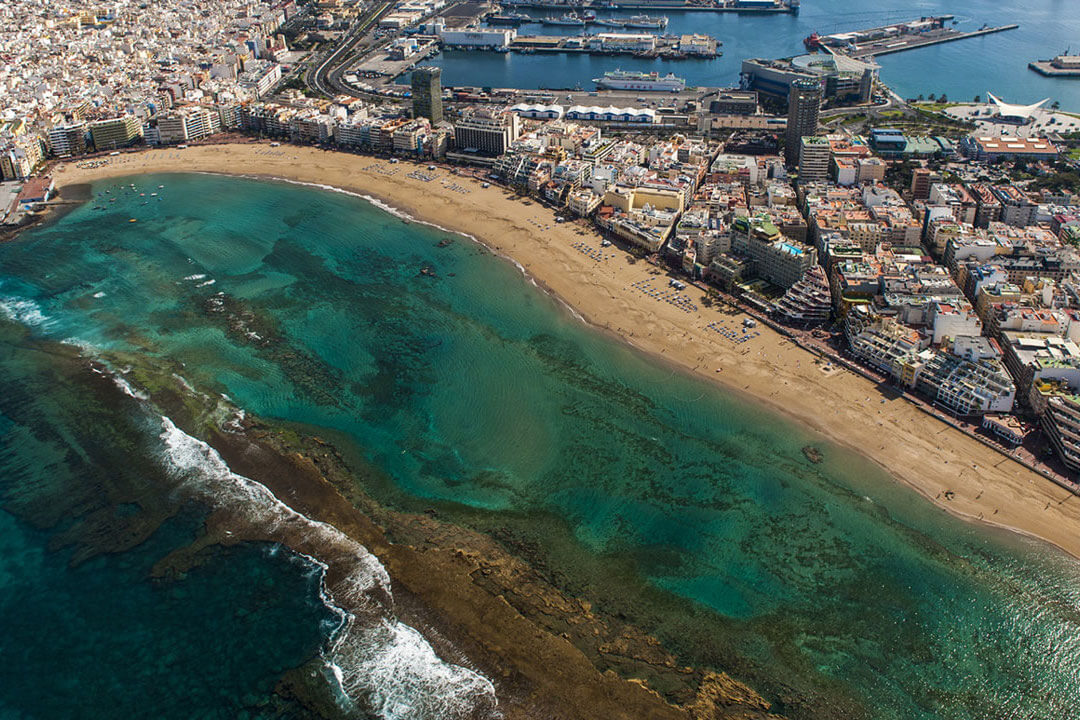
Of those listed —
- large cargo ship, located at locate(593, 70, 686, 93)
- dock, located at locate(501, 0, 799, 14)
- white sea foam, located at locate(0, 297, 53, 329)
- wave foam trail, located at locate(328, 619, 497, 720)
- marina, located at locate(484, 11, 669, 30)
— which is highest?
dock, located at locate(501, 0, 799, 14)

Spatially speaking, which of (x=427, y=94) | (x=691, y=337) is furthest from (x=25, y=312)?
(x=427, y=94)

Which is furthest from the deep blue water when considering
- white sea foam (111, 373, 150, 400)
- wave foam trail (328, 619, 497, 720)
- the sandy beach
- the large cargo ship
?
wave foam trail (328, 619, 497, 720)

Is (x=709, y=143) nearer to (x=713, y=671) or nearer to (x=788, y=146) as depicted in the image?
(x=788, y=146)

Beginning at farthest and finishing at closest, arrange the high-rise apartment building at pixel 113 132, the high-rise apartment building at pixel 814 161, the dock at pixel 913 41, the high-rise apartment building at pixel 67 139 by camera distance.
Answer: the dock at pixel 913 41, the high-rise apartment building at pixel 113 132, the high-rise apartment building at pixel 67 139, the high-rise apartment building at pixel 814 161

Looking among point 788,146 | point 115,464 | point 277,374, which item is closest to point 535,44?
point 788,146

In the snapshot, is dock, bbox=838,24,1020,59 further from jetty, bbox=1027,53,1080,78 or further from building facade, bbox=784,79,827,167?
building facade, bbox=784,79,827,167

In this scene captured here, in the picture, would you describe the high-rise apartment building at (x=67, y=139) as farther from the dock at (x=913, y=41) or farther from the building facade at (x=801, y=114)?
the dock at (x=913, y=41)

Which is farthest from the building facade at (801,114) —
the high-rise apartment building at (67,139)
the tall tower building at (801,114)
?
the high-rise apartment building at (67,139)
